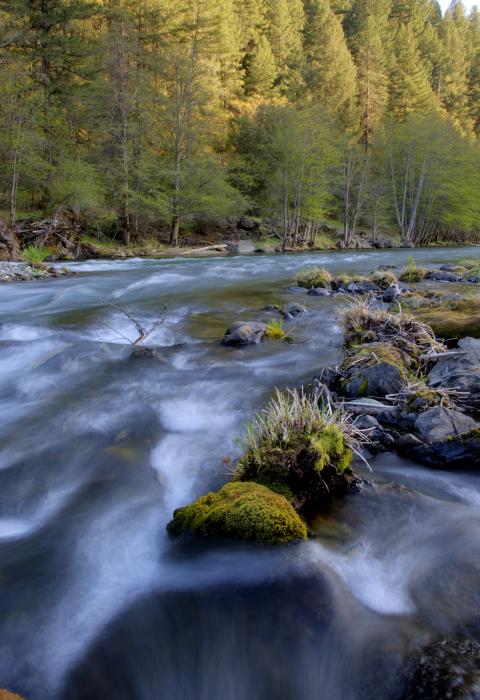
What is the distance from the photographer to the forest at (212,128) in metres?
23.8

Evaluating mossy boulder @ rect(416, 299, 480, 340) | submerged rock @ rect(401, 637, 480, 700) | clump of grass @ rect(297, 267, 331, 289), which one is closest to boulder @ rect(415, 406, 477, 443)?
submerged rock @ rect(401, 637, 480, 700)

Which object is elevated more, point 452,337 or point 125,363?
point 452,337

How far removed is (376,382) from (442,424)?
3.15 feet

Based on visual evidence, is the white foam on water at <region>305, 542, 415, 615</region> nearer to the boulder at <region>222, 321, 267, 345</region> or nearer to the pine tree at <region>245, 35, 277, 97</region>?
the boulder at <region>222, 321, 267, 345</region>

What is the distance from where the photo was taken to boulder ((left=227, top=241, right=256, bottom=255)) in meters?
28.8

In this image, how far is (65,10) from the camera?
1007 inches

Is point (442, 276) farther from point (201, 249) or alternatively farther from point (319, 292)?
point (201, 249)

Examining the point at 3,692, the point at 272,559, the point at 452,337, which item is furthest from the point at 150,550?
the point at 452,337

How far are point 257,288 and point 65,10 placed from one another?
24.1 meters

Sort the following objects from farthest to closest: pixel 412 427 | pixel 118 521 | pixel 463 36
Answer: pixel 463 36 → pixel 412 427 → pixel 118 521

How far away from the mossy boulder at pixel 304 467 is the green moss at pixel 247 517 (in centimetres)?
19

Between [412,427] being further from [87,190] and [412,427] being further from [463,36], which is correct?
[463,36]

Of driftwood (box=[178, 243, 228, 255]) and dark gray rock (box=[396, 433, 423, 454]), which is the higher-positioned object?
dark gray rock (box=[396, 433, 423, 454])

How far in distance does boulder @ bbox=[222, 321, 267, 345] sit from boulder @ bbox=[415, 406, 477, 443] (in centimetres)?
389
